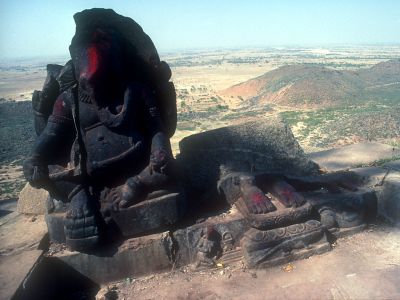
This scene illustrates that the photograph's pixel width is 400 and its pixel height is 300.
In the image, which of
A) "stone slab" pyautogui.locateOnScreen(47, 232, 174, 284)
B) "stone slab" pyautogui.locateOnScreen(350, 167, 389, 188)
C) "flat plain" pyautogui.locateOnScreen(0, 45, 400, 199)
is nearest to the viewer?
"stone slab" pyautogui.locateOnScreen(47, 232, 174, 284)

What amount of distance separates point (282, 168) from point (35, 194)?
3637 mm

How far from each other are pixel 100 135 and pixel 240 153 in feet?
7.05

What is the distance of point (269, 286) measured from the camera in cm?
369

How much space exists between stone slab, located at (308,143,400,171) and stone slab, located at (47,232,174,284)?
191 inches

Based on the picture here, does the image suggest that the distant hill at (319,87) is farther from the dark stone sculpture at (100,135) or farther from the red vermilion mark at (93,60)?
the red vermilion mark at (93,60)

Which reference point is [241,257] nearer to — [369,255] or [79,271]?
[369,255]

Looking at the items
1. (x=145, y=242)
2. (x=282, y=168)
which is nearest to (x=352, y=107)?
(x=282, y=168)

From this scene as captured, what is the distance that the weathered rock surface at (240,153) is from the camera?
16.7 feet

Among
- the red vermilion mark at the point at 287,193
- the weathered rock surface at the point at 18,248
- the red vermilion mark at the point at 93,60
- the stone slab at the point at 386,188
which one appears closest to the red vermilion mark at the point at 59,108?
the red vermilion mark at the point at 93,60

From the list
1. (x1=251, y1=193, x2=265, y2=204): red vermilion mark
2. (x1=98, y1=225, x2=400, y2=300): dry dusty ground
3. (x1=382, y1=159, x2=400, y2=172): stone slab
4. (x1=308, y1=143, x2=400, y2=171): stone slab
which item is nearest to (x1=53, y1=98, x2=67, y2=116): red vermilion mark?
(x1=98, y1=225, x2=400, y2=300): dry dusty ground

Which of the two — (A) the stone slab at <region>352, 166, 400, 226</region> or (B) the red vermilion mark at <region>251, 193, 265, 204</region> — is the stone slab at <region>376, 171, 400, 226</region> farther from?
(B) the red vermilion mark at <region>251, 193, 265, 204</region>

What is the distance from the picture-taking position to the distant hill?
20.4m

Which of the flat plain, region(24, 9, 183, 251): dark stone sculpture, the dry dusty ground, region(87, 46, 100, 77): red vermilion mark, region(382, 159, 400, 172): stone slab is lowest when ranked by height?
the flat plain

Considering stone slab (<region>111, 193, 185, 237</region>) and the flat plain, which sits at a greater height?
stone slab (<region>111, 193, 185, 237</region>)
